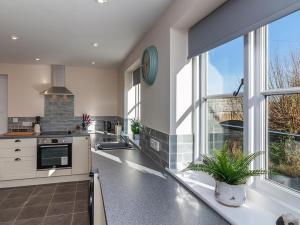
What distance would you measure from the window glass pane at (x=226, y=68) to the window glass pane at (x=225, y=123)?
9 cm

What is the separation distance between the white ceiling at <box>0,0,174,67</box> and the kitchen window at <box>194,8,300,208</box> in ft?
2.64

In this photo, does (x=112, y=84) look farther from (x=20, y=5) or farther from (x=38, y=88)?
(x=20, y=5)

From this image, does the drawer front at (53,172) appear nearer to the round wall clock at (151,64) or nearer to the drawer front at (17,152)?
the drawer front at (17,152)

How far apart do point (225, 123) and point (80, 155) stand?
3.24 m

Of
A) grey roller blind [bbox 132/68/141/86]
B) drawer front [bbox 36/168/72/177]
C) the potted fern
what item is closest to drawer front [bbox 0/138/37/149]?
drawer front [bbox 36/168/72/177]

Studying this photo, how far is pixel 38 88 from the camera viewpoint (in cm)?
447

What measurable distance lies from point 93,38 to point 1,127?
311cm

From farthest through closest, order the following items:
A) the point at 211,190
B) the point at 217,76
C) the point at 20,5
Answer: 1. the point at 20,5
2. the point at 217,76
3. the point at 211,190

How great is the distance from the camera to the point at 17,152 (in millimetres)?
3762

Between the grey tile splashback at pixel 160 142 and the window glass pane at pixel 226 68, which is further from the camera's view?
the grey tile splashback at pixel 160 142

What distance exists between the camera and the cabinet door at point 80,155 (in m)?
4.05

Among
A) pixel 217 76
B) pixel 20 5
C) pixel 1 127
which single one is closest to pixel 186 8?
pixel 217 76

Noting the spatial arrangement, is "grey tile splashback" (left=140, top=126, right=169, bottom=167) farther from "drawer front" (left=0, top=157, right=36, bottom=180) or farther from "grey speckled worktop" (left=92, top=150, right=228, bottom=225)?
"drawer front" (left=0, top=157, right=36, bottom=180)

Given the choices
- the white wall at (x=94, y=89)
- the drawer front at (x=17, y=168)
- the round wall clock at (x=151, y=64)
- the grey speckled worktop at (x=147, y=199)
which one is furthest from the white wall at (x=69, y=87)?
the grey speckled worktop at (x=147, y=199)
